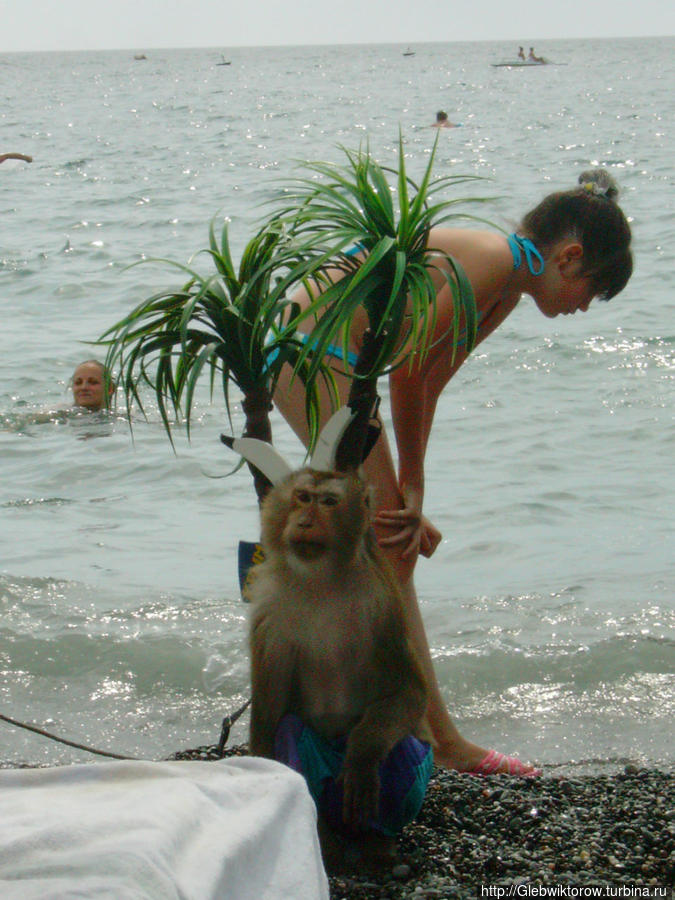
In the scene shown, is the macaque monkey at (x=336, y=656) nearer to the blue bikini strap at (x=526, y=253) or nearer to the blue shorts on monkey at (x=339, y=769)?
the blue shorts on monkey at (x=339, y=769)

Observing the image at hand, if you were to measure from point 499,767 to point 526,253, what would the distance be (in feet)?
5.15

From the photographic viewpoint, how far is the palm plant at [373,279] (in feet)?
9.16

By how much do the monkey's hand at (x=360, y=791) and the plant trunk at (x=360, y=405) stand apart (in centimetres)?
67

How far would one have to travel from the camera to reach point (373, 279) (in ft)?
9.33

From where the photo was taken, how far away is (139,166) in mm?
27172

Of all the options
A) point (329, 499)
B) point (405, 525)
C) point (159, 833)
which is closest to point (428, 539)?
point (405, 525)

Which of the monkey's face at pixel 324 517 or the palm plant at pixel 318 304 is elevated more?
the palm plant at pixel 318 304

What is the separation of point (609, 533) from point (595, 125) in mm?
30296

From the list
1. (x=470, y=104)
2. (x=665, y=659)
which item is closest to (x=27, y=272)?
(x=665, y=659)

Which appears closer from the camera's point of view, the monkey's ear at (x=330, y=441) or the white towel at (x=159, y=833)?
the white towel at (x=159, y=833)

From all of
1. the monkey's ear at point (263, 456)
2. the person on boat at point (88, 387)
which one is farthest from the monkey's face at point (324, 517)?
the person on boat at point (88, 387)

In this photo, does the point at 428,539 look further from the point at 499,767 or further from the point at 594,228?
the point at 594,228

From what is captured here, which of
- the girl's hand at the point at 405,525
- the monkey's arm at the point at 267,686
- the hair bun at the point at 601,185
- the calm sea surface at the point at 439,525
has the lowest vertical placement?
the calm sea surface at the point at 439,525

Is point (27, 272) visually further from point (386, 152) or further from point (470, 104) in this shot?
point (470, 104)
